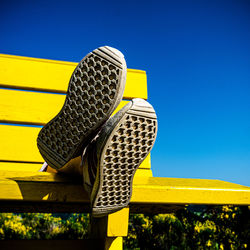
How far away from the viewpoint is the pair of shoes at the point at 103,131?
71 centimetres

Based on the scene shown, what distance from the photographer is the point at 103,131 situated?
0.72m

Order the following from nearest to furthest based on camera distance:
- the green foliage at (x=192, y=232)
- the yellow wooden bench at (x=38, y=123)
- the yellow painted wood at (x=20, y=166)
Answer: the yellow wooden bench at (x=38, y=123) < the yellow painted wood at (x=20, y=166) < the green foliage at (x=192, y=232)

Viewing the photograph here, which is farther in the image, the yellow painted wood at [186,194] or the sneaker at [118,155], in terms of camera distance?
the yellow painted wood at [186,194]

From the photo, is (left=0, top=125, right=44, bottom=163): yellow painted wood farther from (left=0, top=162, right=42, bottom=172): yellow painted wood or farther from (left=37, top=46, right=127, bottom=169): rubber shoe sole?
(left=37, top=46, right=127, bottom=169): rubber shoe sole

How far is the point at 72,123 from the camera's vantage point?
79cm

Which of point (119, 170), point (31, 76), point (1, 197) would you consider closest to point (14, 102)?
point (31, 76)

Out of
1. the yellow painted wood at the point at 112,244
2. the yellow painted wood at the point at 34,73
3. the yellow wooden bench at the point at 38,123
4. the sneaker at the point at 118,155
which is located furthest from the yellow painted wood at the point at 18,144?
the sneaker at the point at 118,155

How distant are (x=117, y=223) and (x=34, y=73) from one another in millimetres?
1280

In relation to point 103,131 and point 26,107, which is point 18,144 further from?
point 103,131

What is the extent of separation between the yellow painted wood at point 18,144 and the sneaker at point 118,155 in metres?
0.97

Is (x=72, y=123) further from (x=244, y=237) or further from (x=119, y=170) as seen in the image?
(x=244, y=237)

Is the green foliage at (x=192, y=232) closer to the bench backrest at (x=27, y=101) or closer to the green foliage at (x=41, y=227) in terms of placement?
the green foliage at (x=41, y=227)

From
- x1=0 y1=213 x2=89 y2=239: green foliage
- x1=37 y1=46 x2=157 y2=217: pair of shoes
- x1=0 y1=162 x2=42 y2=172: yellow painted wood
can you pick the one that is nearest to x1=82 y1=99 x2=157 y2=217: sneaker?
x1=37 y1=46 x2=157 y2=217: pair of shoes

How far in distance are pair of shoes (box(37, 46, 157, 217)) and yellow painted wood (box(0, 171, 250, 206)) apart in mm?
66
